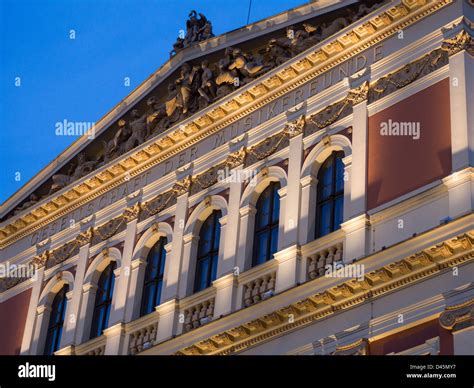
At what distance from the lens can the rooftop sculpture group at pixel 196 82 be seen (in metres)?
26.5

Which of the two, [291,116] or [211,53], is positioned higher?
[211,53]

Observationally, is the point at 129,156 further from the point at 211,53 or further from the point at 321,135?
the point at 321,135

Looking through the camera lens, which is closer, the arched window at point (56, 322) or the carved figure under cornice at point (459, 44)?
the carved figure under cornice at point (459, 44)

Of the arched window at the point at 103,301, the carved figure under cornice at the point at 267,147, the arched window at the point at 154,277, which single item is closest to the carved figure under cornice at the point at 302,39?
the carved figure under cornice at the point at 267,147

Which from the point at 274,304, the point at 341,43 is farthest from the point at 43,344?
the point at 341,43

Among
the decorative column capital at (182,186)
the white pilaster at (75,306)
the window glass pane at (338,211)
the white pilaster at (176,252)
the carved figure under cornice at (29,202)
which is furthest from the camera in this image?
the carved figure under cornice at (29,202)

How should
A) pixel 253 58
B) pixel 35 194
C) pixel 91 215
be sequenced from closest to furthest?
pixel 253 58 < pixel 91 215 < pixel 35 194

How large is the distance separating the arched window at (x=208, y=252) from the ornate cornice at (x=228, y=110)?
2226mm

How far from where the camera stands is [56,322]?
29141mm

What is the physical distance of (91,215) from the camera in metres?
→ 29.7

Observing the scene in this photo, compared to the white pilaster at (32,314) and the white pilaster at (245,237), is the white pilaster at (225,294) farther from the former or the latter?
the white pilaster at (32,314)

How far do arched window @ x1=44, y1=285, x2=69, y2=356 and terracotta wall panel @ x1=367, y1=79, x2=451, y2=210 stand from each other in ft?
29.5

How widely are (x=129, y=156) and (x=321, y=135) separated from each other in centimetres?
586

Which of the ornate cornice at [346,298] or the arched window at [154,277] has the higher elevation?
the arched window at [154,277]
